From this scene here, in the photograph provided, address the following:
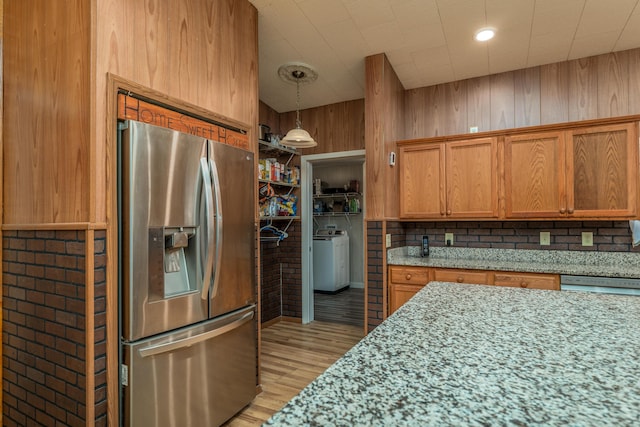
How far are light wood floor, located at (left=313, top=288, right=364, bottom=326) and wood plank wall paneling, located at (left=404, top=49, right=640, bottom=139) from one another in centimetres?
240

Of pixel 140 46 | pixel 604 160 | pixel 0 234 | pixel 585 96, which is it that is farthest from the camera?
pixel 585 96

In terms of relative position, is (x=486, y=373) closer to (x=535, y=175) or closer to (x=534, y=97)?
(x=535, y=175)

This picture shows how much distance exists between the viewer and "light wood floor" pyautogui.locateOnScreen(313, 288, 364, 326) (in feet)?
14.4

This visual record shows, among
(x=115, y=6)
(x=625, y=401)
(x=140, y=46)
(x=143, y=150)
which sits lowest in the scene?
(x=625, y=401)

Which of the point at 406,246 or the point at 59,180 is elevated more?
the point at 59,180

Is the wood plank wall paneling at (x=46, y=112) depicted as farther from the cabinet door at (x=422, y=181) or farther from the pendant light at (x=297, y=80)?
the cabinet door at (x=422, y=181)

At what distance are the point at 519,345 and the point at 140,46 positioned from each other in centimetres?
203

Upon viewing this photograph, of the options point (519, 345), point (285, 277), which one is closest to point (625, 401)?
point (519, 345)

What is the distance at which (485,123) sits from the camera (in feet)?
11.3

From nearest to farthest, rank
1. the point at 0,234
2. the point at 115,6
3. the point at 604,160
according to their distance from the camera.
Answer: the point at 115,6, the point at 0,234, the point at 604,160

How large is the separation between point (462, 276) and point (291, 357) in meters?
1.73

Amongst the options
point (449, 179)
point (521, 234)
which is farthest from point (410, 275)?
point (521, 234)

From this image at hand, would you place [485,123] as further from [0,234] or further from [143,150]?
[0,234]

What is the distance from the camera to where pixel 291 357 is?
3170mm
